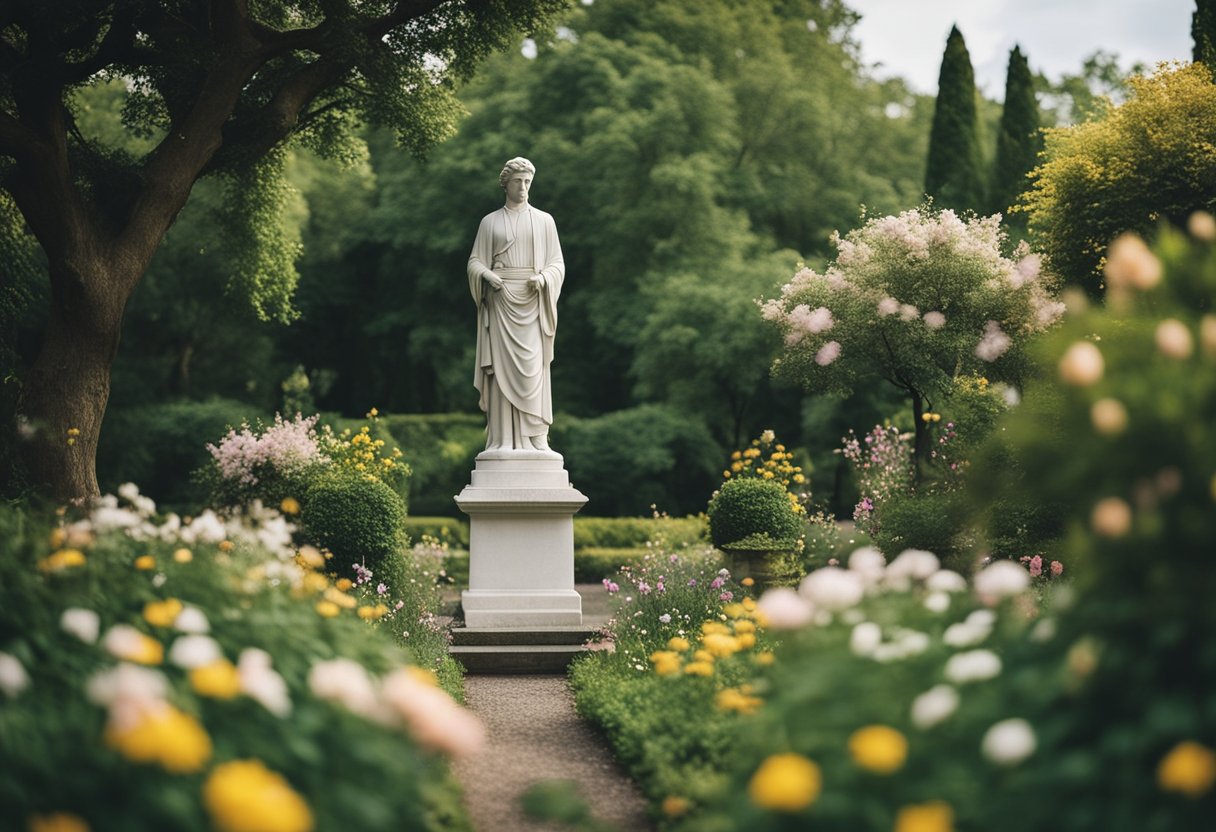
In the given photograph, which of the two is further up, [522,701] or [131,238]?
[131,238]

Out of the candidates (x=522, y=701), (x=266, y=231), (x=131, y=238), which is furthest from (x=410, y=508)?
(x=522, y=701)

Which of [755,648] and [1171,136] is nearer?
[755,648]

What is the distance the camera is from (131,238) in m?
11.5

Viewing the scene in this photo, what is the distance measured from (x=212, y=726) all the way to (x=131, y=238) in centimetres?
958

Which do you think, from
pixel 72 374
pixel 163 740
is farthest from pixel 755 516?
pixel 163 740

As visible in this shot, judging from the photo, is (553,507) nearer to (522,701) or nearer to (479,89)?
(522,701)

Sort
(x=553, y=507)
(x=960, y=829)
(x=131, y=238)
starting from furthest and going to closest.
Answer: (x=131, y=238)
(x=553, y=507)
(x=960, y=829)

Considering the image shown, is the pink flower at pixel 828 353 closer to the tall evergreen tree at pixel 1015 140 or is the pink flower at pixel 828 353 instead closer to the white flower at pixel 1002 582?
the white flower at pixel 1002 582

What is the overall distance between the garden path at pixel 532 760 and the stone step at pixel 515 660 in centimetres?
37

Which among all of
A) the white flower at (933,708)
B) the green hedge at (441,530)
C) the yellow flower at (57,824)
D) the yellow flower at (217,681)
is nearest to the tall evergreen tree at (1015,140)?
the green hedge at (441,530)

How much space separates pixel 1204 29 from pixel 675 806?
56.6 feet

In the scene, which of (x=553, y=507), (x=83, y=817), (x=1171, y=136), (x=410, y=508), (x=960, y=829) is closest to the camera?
(x=83, y=817)

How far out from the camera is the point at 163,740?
2496 millimetres

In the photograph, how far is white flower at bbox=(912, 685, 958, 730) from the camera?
2.95 m
